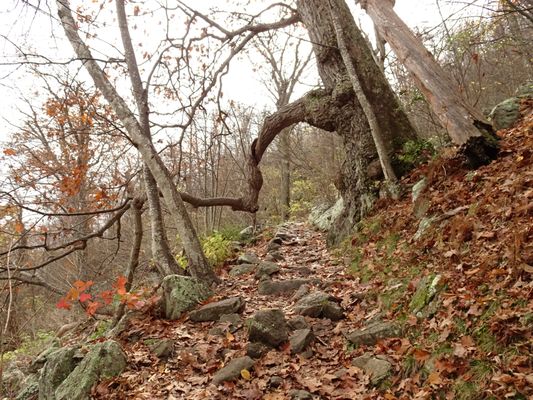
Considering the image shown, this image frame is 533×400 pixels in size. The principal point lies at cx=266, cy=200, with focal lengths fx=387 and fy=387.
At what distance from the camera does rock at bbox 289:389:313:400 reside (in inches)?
136

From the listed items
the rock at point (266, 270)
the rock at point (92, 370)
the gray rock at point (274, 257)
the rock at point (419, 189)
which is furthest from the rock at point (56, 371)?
the rock at point (419, 189)

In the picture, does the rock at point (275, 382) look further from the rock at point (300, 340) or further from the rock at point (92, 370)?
the rock at point (92, 370)

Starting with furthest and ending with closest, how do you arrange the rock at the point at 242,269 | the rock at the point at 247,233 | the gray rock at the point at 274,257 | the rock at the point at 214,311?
the rock at the point at 247,233, the gray rock at the point at 274,257, the rock at the point at 242,269, the rock at the point at 214,311

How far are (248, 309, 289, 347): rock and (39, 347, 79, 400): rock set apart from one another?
83.9 inches

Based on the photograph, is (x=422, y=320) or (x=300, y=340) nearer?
(x=422, y=320)

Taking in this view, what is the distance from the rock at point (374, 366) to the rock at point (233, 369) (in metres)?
1.09

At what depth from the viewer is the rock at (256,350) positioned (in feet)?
14.1

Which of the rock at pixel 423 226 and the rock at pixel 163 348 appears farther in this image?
the rock at pixel 423 226

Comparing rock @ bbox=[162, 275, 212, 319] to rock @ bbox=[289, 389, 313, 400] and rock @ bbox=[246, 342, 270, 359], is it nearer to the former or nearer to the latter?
rock @ bbox=[246, 342, 270, 359]

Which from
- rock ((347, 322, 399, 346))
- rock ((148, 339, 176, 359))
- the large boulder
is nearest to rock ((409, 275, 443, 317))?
rock ((347, 322, 399, 346))

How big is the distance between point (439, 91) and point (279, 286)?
3841 millimetres

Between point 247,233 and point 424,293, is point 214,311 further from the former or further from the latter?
point 247,233

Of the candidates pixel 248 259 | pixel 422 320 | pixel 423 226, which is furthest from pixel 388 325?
pixel 248 259

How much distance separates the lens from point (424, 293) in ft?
13.1
